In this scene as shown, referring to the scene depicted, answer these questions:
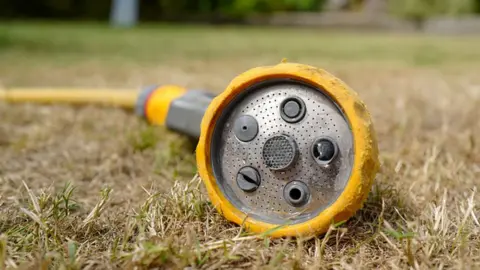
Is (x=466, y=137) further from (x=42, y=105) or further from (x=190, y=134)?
(x=42, y=105)

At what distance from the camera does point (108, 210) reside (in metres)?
1.51

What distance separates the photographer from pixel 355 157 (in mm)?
1239

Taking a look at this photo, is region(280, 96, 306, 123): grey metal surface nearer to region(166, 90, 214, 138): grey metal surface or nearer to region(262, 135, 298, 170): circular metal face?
region(262, 135, 298, 170): circular metal face

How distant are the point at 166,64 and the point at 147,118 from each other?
334 centimetres

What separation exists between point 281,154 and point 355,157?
18 centimetres

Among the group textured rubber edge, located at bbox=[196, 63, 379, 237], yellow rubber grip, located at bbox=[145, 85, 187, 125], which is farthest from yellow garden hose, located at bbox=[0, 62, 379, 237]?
yellow rubber grip, located at bbox=[145, 85, 187, 125]

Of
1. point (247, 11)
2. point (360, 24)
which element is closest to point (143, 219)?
point (360, 24)

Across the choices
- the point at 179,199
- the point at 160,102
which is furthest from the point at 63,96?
the point at 179,199

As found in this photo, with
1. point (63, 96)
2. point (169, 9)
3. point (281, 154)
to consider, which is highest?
point (281, 154)

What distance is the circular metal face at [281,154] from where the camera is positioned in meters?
1.29

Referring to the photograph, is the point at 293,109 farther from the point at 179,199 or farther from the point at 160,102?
the point at 160,102

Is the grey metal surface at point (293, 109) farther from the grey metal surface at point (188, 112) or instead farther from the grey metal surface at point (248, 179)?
the grey metal surface at point (188, 112)

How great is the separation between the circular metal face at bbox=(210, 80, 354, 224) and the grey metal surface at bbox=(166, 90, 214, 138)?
427 millimetres

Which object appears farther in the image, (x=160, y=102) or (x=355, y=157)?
(x=160, y=102)
